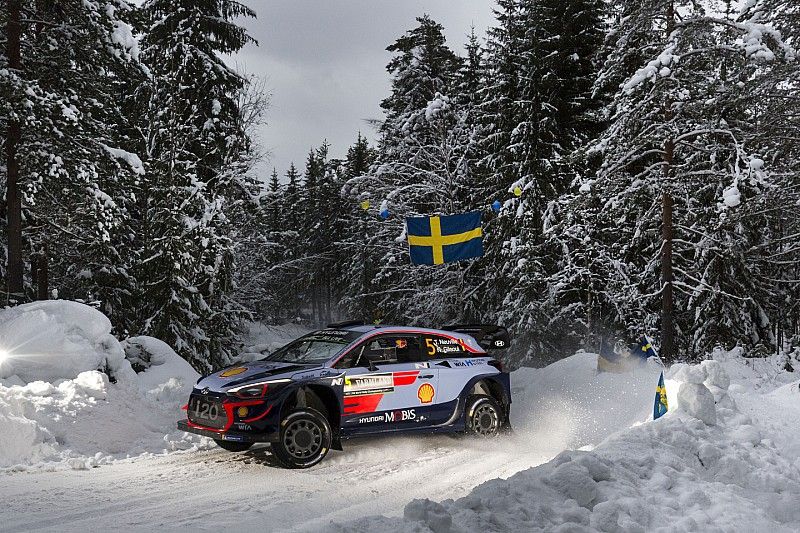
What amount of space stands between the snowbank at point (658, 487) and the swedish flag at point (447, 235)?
43.4 ft

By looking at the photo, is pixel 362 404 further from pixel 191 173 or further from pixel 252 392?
pixel 191 173

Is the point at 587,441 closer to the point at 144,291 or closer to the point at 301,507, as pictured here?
the point at 301,507

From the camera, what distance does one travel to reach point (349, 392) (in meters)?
8.88

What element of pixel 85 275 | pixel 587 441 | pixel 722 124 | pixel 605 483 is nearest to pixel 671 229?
pixel 722 124

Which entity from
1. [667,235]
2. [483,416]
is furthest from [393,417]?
[667,235]

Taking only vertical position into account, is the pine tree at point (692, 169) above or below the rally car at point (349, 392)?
above

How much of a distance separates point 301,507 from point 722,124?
14.6m

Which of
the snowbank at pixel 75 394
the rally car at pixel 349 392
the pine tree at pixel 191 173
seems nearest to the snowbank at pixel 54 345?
the snowbank at pixel 75 394

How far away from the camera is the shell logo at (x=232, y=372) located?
28.8 feet

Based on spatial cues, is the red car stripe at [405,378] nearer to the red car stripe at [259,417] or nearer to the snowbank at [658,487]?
the red car stripe at [259,417]

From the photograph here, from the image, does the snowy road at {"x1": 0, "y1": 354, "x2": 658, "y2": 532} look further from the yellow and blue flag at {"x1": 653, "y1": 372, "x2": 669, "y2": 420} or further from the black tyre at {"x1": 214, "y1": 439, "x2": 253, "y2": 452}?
the yellow and blue flag at {"x1": 653, "y1": 372, "x2": 669, "y2": 420}

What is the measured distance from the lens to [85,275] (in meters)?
23.3

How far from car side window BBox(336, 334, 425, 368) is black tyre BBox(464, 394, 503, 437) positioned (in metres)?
1.08

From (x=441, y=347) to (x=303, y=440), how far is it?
8.95 ft
